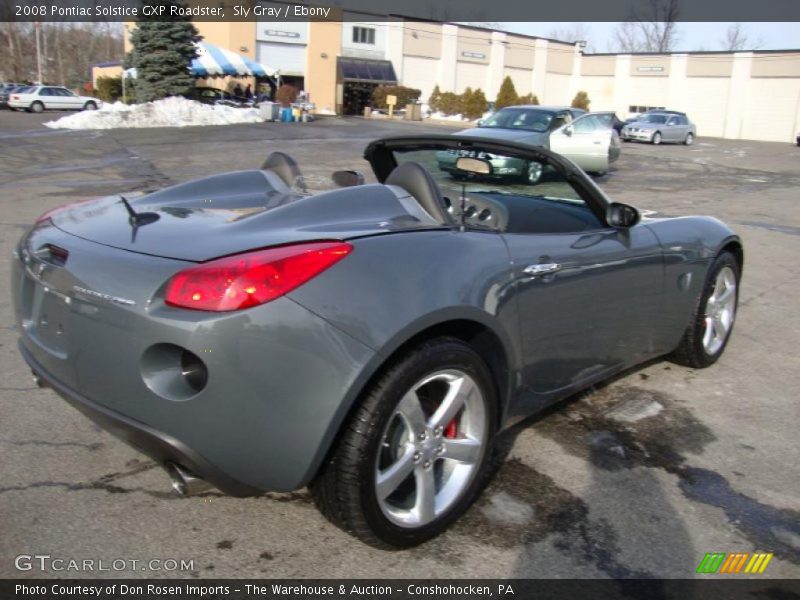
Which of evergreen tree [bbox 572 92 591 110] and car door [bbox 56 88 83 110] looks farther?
evergreen tree [bbox 572 92 591 110]

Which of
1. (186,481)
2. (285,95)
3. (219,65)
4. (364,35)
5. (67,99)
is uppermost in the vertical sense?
(364,35)

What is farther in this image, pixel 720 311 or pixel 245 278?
pixel 720 311

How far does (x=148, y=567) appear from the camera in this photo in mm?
2418

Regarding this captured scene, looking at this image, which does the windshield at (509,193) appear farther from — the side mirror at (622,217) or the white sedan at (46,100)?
the white sedan at (46,100)

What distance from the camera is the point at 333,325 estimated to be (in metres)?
2.20

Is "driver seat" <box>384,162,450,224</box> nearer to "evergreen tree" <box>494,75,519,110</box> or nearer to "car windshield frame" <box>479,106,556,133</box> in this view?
"car windshield frame" <box>479,106,556,133</box>

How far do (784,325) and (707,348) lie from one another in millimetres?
1630

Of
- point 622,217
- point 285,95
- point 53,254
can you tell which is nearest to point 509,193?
point 622,217

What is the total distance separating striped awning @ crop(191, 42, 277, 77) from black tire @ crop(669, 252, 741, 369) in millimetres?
34701

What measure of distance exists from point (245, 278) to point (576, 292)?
1609 mm

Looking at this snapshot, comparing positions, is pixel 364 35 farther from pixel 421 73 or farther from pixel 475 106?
pixel 475 106

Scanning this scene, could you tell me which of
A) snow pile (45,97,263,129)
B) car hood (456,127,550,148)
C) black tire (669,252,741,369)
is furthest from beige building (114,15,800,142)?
black tire (669,252,741,369)

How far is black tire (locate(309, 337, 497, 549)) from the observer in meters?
2.30

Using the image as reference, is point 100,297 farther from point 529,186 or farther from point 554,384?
point 529,186
